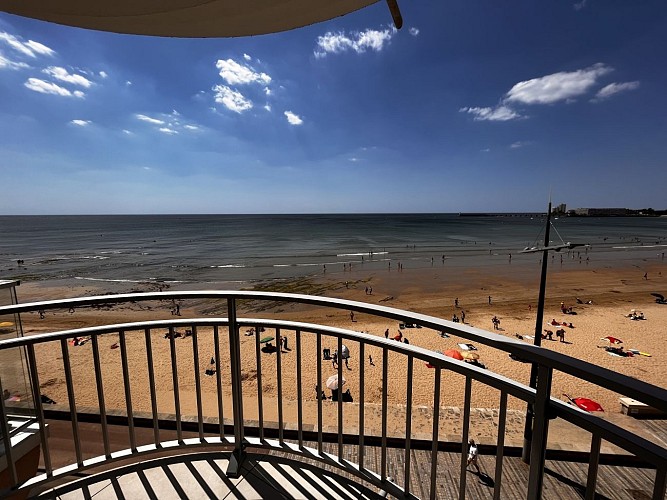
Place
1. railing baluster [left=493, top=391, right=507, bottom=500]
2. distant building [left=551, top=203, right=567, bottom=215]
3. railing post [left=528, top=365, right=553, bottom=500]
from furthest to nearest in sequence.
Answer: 1. distant building [left=551, top=203, right=567, bottom=215]
2. railing baluster [left=493, top=391, right=507, bottom=500]
3. railing post [left=528, top=365, right=553, bottom=500]

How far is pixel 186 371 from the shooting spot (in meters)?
11.0

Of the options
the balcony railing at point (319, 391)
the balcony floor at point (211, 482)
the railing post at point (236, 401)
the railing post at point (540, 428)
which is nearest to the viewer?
the balcony railing at point (319, 391)

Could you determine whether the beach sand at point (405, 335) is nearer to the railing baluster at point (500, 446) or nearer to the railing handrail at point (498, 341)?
the railing handrail at point (498, 341)

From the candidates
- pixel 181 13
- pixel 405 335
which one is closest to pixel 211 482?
pixel 181 13

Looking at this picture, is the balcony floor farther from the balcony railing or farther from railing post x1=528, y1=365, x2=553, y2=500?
railing post x1=528, y1=365, x2=553, y2=500

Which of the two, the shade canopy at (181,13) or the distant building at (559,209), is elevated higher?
the shade canopy at (181,13)

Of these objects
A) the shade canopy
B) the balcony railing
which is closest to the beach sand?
the balcony railing

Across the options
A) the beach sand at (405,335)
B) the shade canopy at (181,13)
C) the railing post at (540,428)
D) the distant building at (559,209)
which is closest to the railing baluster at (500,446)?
the railing post at (540,428)

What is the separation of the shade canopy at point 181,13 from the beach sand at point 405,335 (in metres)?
2.03

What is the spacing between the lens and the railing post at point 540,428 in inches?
46.9

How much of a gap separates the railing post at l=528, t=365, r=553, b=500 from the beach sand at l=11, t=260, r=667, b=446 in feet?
3.01

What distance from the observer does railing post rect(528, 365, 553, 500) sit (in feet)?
3.91

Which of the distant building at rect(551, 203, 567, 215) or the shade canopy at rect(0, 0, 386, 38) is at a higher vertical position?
the shade canopy at rect(0, 0, 386, 38)

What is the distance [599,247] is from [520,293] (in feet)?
119
